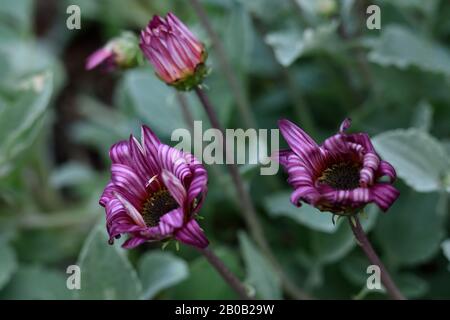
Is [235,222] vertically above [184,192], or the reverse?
[184,192]

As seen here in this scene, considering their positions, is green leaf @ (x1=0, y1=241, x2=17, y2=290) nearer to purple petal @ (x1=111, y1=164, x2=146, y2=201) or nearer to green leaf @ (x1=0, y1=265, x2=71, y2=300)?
green leaf @ (x1=0, y1=265, x2=71, y2=300)

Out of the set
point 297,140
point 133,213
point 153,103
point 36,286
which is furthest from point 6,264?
point 297,140

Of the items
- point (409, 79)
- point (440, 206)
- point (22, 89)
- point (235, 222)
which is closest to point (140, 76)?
point (22, 89)

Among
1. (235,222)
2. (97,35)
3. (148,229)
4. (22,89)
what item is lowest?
(235,222)

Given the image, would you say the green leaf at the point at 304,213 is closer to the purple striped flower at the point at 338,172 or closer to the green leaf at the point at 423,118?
the green leaf at the point at 423,118

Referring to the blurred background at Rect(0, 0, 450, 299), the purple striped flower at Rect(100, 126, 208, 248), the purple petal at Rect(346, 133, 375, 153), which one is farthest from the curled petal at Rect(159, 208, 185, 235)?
the blurred background at Rect(0, 0, 450, 299)

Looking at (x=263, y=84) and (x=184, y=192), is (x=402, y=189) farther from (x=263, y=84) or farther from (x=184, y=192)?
(x=184, y=192)

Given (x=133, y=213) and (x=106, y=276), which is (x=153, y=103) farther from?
(x=133, y=213)
